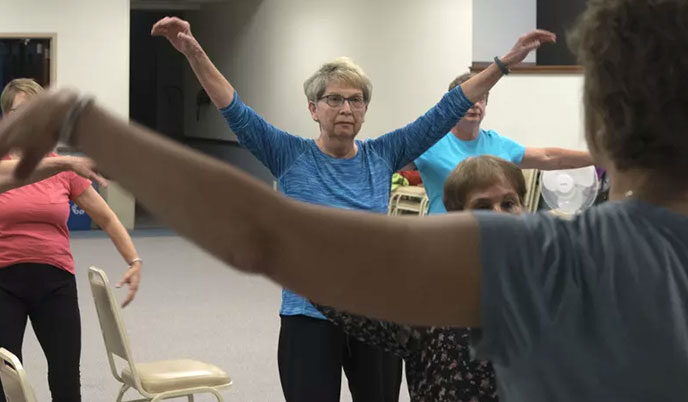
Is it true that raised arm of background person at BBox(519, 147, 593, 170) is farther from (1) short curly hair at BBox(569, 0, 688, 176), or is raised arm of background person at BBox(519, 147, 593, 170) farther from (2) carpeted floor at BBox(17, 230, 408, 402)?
(1) short curly hair at BBox(569, 0, 688, 176)

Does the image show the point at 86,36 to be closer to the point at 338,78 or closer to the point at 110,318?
the point at 110,318

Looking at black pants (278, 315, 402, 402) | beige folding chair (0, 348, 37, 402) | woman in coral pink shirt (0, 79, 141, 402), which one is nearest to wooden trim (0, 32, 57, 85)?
woman in coral pink shirt (0, 79, 141, 402)

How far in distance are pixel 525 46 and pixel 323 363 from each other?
1.20 m

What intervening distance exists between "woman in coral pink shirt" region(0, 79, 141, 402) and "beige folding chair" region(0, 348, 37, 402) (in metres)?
0.92

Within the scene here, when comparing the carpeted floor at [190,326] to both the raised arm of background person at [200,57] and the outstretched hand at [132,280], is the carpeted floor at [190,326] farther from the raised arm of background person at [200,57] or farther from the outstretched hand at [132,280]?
the raised arm of background person at [200,57]

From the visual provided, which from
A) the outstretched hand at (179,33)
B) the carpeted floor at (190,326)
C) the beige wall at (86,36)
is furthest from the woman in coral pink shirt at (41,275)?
the beige wall at (86,36)

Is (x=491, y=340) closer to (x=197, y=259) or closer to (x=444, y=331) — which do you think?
(x=444, y=331)

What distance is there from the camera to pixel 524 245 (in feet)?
3.03

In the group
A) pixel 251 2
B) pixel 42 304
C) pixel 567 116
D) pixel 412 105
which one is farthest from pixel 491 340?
pixel 251 2

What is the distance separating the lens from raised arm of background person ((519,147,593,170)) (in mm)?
3898

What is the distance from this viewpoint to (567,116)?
408 inches

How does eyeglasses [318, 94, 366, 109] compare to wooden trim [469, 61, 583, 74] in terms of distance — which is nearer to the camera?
eyeglasses [318, 94, 366, 109]

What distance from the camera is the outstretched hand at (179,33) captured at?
3180 mm

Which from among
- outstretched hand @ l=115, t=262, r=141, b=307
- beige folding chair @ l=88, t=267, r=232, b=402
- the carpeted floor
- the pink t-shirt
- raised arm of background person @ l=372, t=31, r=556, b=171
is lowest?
the carpeted floor
